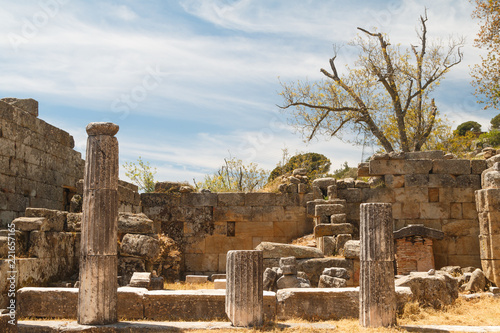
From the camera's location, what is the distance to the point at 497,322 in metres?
9.26

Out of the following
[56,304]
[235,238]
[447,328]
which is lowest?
[447,328]

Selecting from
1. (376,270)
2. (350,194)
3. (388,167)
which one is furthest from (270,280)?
(388,167)

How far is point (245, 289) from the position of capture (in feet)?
28.5

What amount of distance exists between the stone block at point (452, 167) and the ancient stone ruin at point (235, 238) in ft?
0.10

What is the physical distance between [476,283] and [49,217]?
31.5 ft

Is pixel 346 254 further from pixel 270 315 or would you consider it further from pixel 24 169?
pixel 24 169

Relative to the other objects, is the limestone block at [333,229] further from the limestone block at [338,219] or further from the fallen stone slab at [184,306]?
the fallen stone slab at [184,306]

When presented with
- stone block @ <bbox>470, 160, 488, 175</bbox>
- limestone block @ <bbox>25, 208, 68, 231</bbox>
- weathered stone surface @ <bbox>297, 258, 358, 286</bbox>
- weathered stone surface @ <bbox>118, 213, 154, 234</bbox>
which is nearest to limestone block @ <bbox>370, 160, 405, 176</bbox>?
stone block @ <bbox>470, 160, 488, 175</bbox>

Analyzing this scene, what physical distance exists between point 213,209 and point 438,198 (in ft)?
22.3

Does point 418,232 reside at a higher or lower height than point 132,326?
higher

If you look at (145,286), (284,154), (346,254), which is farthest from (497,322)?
(284,154)

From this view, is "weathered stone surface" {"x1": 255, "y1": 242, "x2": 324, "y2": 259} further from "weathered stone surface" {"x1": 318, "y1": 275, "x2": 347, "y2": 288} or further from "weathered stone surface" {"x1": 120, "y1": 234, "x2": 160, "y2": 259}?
"weathered stone surface" {"x1": 120, "y1": 234, "x2": 160, "y2": 259}

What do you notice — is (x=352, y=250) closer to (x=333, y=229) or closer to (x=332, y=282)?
(x=332, y=282)

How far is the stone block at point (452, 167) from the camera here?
15.1 m
